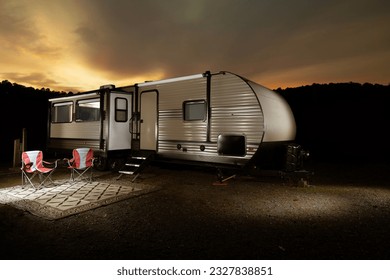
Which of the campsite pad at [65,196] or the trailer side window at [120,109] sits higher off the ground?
the trailer side window at [120,109]

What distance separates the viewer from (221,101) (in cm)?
754

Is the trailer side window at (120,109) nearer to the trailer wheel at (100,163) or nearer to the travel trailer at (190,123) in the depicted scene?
the travel trailer at (190,123)

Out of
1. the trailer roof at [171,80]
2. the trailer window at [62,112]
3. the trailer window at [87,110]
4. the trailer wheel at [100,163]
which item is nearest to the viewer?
the trailer roof at [171,80]

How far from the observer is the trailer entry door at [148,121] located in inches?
363

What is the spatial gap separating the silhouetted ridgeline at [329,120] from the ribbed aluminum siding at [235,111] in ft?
38.3

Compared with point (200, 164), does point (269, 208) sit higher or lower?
lower

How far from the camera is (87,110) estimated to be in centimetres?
1160

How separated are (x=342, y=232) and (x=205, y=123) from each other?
455 cm

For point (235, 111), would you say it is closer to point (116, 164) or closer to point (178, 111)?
point (178, 111)

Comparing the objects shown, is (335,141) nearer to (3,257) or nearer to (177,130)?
(177,130)

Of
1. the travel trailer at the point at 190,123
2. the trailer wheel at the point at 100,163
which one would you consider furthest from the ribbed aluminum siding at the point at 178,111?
the trailer wheel at the point at 100,163

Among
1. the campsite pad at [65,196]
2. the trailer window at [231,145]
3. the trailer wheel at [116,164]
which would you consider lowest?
the campsite pad at [65,196]

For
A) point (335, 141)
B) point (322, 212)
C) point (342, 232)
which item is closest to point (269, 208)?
point (322, 212)

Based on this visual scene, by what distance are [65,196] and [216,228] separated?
3899 millimetres
